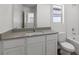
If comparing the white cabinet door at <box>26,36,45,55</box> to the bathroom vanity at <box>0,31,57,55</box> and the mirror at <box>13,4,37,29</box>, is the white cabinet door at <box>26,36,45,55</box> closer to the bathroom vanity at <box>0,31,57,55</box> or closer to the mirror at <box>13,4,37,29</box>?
the bathroom vanity at <box>0,31,57,55</box>

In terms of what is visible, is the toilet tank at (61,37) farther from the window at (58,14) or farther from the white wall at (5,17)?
the white wall at (5,17)

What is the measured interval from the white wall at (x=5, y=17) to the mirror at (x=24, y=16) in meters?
0.17

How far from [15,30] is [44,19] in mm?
923

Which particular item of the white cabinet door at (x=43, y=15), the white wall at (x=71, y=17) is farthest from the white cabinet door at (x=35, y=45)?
the white wall at (x=71, y=17)

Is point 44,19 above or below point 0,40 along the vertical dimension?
above

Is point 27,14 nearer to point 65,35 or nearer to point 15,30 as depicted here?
point 15,30

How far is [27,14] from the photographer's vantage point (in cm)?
252

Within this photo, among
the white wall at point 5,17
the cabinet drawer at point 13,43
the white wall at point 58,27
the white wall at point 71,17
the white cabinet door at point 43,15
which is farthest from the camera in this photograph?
the white wall at point 71,17

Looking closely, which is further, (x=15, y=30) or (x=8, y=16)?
(x=15, y=30)

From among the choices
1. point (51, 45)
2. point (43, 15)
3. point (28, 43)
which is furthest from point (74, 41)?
point (28, 43)

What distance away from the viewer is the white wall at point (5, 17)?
6.53 feet

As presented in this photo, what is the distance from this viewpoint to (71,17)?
3260mm

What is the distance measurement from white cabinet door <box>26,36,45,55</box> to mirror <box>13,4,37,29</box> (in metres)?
0.57
